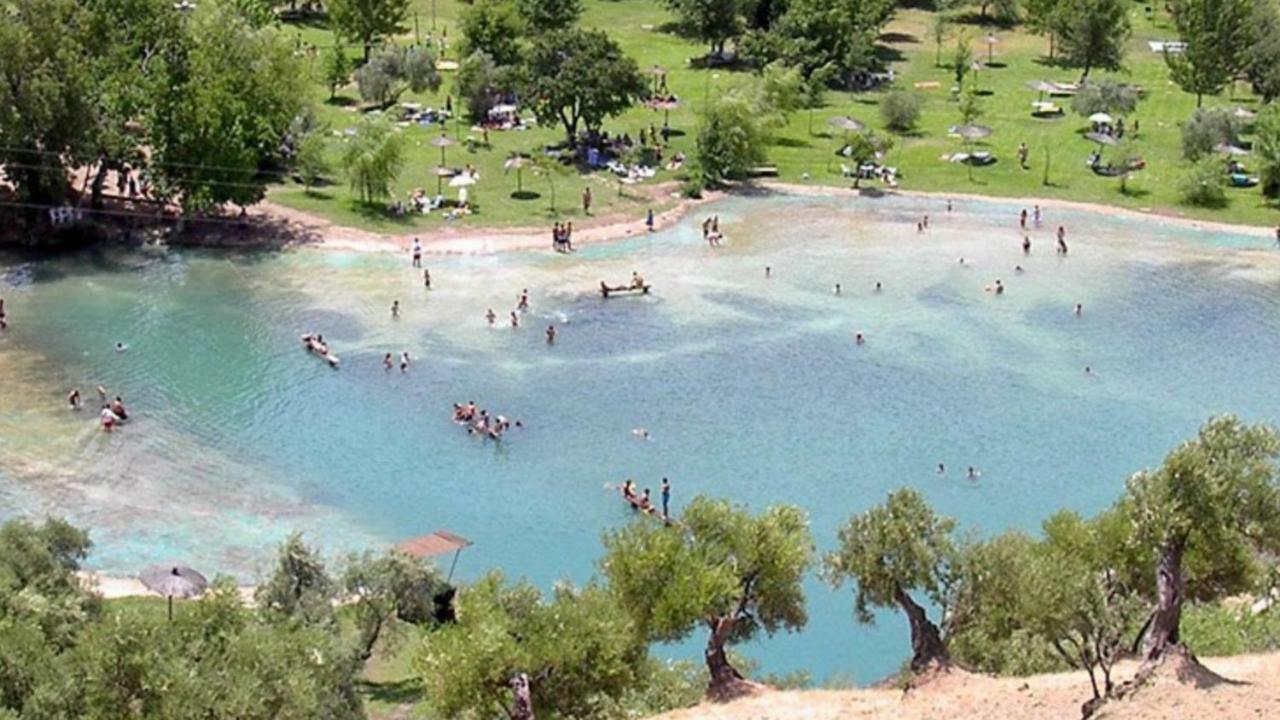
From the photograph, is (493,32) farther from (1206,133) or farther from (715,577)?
(715,577)

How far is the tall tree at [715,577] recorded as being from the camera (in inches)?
1823

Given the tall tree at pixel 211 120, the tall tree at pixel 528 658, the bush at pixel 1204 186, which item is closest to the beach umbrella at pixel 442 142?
the tall tree at pixel 211 120

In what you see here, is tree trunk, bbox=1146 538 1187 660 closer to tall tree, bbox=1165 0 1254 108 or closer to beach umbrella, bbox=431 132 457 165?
beach umbrella, bbox=431 132 457 165

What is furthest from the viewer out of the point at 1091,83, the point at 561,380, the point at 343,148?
the point at 1091,83

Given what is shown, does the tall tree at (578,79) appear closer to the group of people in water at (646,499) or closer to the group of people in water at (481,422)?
the group of people in water at (481,422)

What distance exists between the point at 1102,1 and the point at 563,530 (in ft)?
266

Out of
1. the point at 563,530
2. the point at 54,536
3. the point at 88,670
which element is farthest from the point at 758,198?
the point at 88,670

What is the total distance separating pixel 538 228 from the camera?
9931cm

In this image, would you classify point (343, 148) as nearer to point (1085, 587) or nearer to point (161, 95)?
point (161, 95)

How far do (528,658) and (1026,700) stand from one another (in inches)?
487

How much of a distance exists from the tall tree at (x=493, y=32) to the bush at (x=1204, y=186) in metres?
47.3

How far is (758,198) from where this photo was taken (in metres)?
107

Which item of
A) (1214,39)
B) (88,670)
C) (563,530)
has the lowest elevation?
(563,530)

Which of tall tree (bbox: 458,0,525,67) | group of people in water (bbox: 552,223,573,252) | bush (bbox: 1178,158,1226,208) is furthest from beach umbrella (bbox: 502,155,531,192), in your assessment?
bush (bbox: 1178,158,1226,208)
